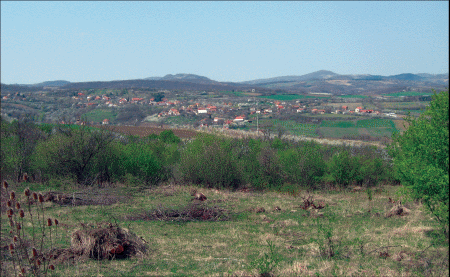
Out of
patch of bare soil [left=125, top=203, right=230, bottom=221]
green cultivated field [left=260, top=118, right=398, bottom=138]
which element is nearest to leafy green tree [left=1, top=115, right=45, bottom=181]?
patch of bare soil [left=125, top=203, right=230, bottom=221]

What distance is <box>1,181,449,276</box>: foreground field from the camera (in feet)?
28.1

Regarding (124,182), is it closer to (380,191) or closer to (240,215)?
(240,215)

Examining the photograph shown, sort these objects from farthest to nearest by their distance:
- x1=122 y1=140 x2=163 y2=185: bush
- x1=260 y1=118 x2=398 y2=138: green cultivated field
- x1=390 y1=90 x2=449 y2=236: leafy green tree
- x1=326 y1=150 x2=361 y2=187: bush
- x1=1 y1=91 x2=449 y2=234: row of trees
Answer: x1=260 y1=118 x2=398 y2=138: green cultivated field, x1=326 y1=150 x2=361 y2=187: bush, x1=122 y1=140 x2=163 y2=185: bush, x1=1 y1=91 x2=449 y2=234: row of trees, x1=390 y1=90 x2=449 y2=236: leafy green tree

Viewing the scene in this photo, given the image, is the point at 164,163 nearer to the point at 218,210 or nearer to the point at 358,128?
the point at 218,210

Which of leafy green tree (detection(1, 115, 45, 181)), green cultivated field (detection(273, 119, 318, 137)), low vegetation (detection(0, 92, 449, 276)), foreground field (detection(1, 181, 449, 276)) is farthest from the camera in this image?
green cultivated field (detection(273, 119, 318, 137))

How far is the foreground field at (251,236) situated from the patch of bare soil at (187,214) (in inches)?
2.0

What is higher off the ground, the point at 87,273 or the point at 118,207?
the point at 87,273

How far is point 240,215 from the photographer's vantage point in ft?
58.5

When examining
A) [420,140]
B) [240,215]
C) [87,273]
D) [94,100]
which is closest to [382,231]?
[420,140]

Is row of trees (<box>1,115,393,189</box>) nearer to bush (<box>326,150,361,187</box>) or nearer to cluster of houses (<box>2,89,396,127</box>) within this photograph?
bush (<box>326,150,361,187</box>)

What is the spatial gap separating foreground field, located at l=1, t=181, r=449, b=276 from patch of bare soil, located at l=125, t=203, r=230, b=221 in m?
0.05

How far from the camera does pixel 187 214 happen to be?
16.9 meters

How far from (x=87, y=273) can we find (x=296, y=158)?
78.8 ft

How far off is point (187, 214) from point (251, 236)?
14.5 feet
